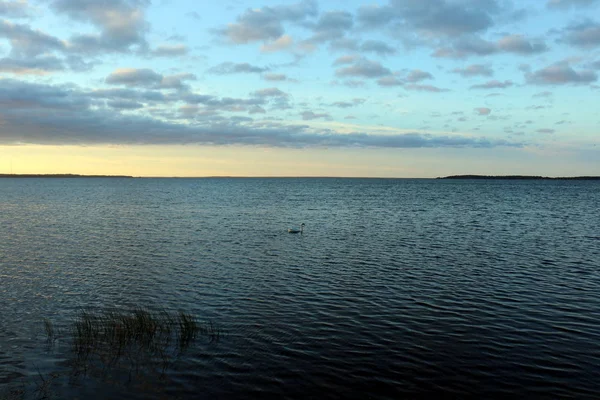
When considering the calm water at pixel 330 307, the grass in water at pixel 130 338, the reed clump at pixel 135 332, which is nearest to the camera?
the calm water at pixel 330 307

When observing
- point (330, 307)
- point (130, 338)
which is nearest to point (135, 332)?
point (130, 338)

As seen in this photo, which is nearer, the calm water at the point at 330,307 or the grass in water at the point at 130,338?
the calm water at the point at 330,307

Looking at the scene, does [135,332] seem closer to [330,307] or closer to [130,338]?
[130,338]

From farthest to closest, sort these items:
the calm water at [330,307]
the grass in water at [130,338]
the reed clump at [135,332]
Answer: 1. the reed clump at [135,332]
2. the grass in water at [130,338]
3. the calm water at [330,307]

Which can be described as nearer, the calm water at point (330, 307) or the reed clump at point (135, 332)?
the calm water at point (330, 307)

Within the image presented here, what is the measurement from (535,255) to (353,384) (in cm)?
2825

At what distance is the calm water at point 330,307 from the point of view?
14.5 meters

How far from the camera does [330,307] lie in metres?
22.5

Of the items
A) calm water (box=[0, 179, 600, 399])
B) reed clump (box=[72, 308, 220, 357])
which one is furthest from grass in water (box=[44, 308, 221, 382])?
calm water (box=[0, 179, 600, 399])

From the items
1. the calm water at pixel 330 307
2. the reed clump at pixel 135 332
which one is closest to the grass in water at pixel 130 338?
the reed clump at pixel 135 332

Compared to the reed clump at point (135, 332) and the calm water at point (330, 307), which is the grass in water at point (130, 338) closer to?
the reed clump at point (135, 332)

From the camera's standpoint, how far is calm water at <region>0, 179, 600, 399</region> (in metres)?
14.5

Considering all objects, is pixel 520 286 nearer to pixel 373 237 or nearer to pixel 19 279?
pixel 373 237

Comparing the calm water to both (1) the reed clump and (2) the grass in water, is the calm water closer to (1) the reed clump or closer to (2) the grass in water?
(2) the grass in water
